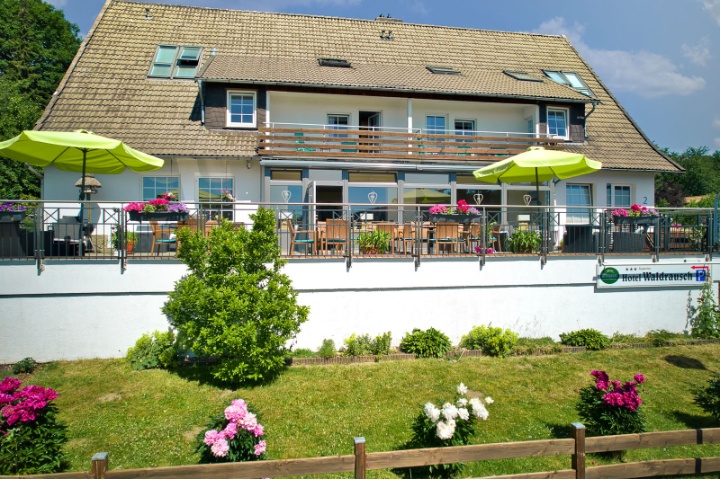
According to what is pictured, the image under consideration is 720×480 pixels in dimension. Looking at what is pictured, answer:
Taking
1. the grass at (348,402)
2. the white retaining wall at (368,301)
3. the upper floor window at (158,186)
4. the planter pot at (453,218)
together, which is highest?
the upper floor window at (158,186)

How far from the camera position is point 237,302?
8.42 m

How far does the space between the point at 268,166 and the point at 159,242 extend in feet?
18.9

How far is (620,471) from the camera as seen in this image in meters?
5.39

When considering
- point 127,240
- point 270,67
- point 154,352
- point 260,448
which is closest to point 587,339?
point 260,448

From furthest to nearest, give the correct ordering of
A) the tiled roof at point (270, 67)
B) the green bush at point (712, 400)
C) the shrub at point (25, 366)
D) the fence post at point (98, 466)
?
the tiled roof at point (270, 67)
the shrub at point (25, 366)
the green bush at point (712, 400)
the fence post at point (98, 466)

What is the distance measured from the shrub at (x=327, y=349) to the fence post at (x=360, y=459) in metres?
5.01

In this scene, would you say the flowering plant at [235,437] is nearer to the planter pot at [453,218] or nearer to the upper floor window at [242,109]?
the planter pot at [453,218]

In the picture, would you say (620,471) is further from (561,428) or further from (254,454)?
(254,454)

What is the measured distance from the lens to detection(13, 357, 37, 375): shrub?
9062mm

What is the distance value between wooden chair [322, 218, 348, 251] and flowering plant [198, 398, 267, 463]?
5217 mm

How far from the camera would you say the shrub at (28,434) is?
5742 mm

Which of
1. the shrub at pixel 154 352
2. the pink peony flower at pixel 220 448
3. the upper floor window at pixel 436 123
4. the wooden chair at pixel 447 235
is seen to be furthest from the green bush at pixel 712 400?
the upper floor window at pixel 436 123

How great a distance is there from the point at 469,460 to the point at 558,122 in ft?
53.8

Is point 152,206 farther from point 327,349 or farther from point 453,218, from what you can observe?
point 453,218
